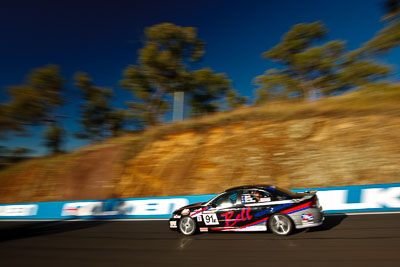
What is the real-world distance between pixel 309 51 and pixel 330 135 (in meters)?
15.4

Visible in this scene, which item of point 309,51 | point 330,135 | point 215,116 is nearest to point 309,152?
point 330,135

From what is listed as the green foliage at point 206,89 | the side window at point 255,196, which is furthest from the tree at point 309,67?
the side window at point 255,196

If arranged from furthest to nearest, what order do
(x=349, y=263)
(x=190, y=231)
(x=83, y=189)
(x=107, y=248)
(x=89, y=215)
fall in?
(x=83, y=189) < (x=89, y=215) < (x=190, y=231) < (x=107, y=248) < (x=349, y=263)

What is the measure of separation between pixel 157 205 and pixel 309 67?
21.3m

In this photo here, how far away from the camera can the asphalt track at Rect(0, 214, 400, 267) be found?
201 inches

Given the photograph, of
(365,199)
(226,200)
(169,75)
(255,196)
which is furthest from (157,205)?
(169,75)

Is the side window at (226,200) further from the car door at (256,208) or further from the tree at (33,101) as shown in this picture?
the tree at (33,101)

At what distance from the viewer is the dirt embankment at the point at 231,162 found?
40.3ft

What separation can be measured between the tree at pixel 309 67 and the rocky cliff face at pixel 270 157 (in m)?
9.88

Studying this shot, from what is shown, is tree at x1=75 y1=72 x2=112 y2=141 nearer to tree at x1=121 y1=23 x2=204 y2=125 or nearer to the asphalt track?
tree at x1=121 y1=23 x2=204 y2=125

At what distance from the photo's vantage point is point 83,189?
18.0 m

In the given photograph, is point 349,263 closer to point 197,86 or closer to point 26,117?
point 197,86

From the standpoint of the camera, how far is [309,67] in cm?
2595

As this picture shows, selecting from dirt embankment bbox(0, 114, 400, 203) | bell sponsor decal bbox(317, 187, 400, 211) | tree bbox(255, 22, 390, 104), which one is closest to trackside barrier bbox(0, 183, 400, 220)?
bell sponsor decal bbox(317, 187, 400, 211)
